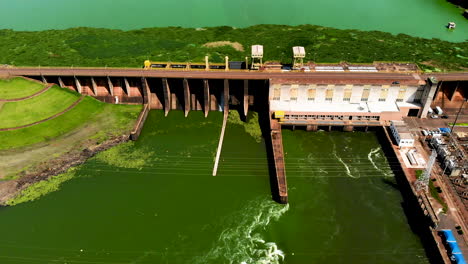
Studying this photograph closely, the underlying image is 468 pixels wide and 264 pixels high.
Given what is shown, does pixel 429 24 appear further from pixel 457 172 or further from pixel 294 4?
pixel 457 172

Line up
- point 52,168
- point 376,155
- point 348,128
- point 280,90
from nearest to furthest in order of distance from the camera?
point 52,168, point 376,155, point 348,128, point 280,90

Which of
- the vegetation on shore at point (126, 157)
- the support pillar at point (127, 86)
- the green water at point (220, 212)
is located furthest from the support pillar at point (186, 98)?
the vegetation on shore at point (126, 157)

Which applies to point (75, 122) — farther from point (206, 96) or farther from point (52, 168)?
point (206, 96)

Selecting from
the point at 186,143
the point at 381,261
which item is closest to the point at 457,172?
the point at 381,261

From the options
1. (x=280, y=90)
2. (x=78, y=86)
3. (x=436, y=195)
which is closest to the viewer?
(x=436, y=195)

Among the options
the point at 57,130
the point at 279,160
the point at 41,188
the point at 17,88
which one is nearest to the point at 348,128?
the point at 279,160

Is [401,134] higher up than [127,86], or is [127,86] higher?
[127,86]

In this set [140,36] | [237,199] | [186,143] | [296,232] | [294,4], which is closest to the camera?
[296,232]
